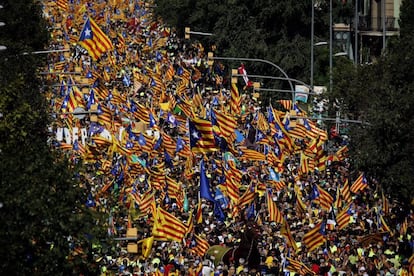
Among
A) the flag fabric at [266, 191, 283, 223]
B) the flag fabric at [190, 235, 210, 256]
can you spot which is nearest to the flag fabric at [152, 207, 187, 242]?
the flag fabric at [190, 235, 210, 256]

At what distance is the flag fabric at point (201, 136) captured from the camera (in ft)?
153

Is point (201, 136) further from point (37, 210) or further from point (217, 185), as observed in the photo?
point (37, 210)

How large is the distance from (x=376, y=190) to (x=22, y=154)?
1774 cm

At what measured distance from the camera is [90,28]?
158ft

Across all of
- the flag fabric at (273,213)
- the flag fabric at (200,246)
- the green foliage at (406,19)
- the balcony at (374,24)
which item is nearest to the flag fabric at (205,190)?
the flag fabric at (273,213)

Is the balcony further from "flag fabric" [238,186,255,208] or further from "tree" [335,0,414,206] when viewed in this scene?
"flag fabric" [238,186,255,208]

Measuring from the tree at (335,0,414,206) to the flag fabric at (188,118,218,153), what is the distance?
3894 mm

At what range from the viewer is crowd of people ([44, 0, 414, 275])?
123ft

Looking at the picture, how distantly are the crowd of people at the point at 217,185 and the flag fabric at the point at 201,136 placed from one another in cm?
4

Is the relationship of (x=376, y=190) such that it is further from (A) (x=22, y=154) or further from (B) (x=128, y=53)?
(B) (x=128, y=53)

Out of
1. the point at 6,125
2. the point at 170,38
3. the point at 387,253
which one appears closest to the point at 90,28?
the point at 387,253

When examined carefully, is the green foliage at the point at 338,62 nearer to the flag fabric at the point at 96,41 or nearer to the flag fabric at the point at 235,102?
the flag fabric at the point at 235,102

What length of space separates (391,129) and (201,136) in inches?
245

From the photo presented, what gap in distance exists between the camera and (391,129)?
42875 mm
